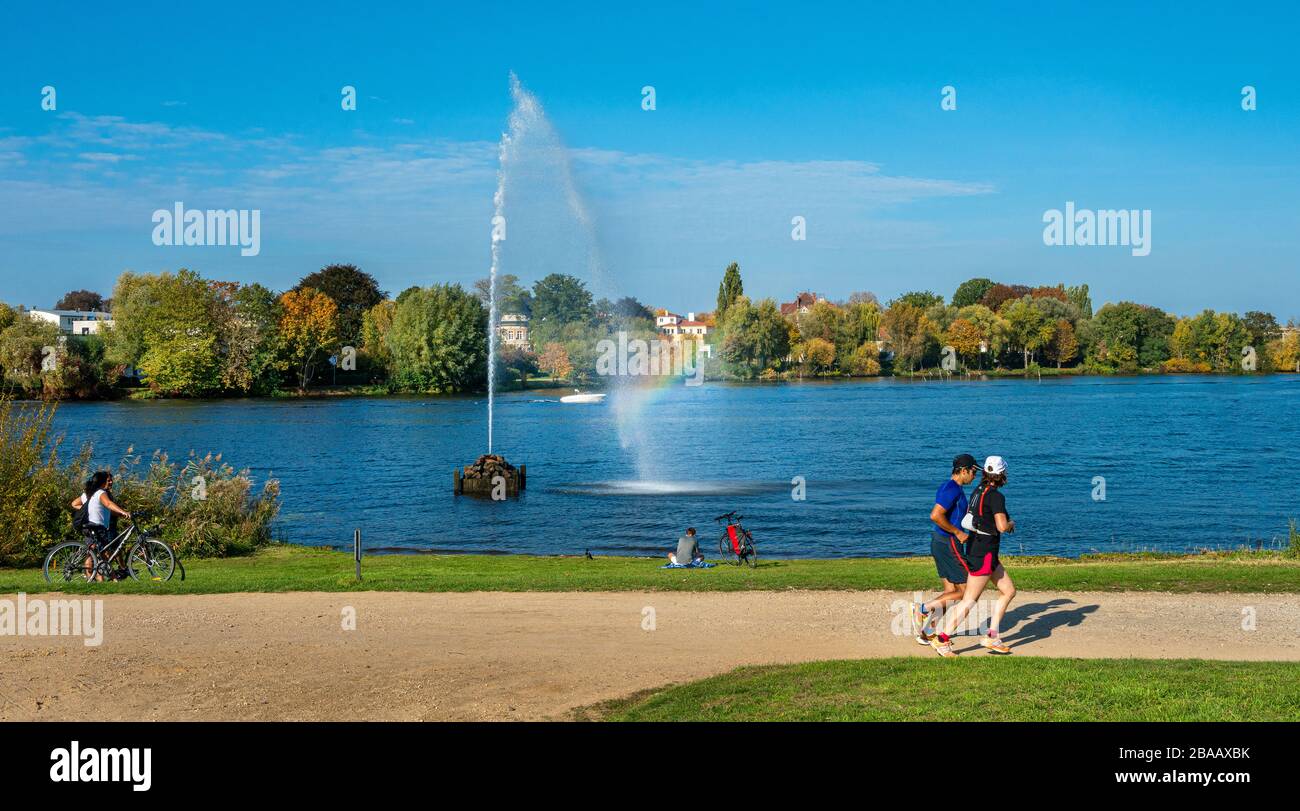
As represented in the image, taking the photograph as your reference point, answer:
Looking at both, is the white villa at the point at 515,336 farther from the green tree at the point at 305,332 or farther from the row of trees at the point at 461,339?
the green tree at the point at 305,332

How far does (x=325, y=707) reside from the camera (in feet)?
38.4

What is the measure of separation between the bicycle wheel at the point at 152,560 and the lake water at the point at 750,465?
540 inches

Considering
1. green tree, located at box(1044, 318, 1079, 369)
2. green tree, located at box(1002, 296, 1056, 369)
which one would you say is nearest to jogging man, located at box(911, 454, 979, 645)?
green tree, located at box(1002, 296, 1056, 369)

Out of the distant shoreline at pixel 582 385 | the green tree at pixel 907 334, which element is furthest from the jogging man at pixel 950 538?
the green tree at pixel 907 334

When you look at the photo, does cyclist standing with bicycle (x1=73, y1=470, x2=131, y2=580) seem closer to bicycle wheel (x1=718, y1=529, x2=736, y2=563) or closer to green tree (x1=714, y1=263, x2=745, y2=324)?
bicycle wheel (x1=718, y1=529, x2=736, y2=563)

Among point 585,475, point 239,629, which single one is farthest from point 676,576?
point 585,475

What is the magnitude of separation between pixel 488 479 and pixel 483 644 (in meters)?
32.7

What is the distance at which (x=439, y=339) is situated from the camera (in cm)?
12712

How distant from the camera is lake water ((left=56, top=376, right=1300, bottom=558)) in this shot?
37.0 meters

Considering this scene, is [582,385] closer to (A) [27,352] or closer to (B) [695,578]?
(A) [27,352]

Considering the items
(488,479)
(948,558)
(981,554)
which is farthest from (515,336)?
(981,554)

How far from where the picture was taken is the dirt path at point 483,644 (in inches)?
474
